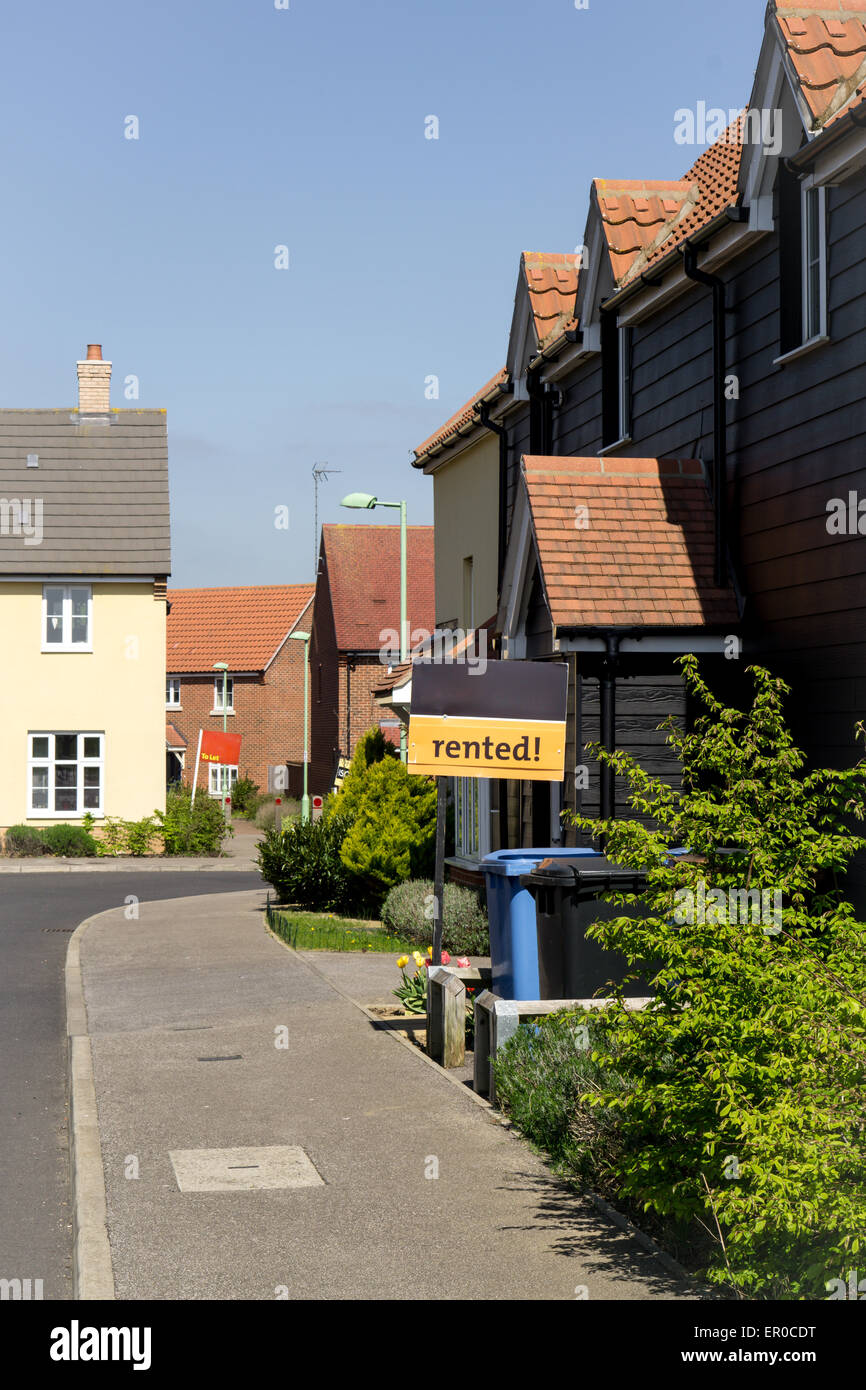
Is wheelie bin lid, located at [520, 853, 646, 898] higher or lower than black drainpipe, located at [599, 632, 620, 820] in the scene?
lower

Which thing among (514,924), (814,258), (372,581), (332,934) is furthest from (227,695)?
(514,924)

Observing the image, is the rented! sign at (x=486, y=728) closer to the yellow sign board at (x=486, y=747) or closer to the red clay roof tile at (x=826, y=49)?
the yellow sign board at (x=486, y=747)

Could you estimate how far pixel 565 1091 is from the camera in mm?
7391

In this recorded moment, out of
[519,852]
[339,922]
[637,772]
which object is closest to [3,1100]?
[519,852]

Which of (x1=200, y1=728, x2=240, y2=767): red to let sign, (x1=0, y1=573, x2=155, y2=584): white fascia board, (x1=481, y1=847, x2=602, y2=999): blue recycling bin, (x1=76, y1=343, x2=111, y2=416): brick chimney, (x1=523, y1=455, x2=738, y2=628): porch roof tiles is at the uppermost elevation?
(x1=76, y1=343, x2=111, y2=416): brick chimney

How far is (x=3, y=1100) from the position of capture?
9289mm

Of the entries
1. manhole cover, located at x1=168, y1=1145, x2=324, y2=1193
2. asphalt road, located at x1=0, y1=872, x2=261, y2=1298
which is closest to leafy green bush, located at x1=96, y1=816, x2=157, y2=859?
asphalt road, located at x1=0, y1=872, x2=261, y2=1298

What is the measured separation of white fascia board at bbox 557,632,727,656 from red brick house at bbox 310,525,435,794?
116 feet

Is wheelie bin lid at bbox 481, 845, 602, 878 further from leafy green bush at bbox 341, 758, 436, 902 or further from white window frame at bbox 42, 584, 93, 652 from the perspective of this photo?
white window frame at bbox 42, 584, 93, 652

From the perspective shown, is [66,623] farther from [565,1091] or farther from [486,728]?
[565,1091]

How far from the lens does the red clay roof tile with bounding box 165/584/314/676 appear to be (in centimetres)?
5772

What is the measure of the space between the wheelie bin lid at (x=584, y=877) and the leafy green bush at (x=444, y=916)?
4871 mm
